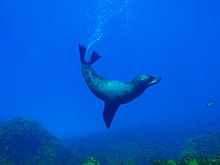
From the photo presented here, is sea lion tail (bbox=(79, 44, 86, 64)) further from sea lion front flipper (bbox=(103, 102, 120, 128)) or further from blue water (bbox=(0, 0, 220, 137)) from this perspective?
blue water (bbox=(0, 0, 220, 137))

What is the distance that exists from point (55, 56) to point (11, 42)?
58.3 m

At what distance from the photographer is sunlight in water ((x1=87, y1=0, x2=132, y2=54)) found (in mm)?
110950

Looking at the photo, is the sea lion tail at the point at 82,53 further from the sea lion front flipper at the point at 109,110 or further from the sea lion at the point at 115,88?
the sea lion front flipper at the point at 109,110

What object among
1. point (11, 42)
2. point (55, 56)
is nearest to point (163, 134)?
point (11, 42)

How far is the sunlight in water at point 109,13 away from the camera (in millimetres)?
110950

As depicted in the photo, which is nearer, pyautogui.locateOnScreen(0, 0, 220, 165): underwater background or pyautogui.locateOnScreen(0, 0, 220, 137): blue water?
pyautogui.locateOnScreen(0, 0, 220, 165): underwater background

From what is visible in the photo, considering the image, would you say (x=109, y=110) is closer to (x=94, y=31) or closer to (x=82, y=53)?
(x=82, y=53)

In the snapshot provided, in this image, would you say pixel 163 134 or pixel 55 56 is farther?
pixel 55 56

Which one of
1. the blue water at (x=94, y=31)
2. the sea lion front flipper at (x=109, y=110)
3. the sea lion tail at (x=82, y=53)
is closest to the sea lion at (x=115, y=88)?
the sea lion front flipper at (x=109, y=110)

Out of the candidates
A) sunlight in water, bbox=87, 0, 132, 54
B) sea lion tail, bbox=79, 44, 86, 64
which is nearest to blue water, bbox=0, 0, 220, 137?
sunlight in water, bbox=87, 0, 132, 54

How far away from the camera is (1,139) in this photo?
56.4 ft

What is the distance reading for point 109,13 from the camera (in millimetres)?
147000

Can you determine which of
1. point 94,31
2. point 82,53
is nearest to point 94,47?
point 94,31

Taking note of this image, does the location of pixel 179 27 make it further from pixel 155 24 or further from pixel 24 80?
pixel 24 80
